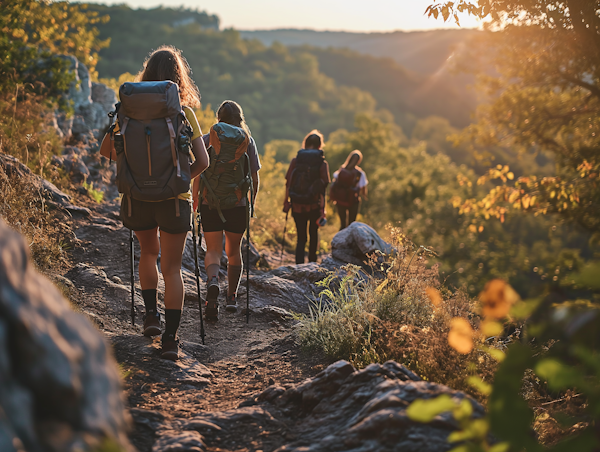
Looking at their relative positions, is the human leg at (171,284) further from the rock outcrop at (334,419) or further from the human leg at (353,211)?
the human leg at (353,211)

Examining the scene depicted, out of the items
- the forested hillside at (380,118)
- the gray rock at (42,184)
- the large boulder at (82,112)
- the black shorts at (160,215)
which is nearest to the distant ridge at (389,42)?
the forested hillside at (380,118)

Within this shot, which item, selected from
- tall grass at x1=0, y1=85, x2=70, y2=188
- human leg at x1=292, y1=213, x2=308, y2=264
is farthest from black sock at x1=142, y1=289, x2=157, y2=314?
human leg at x1=292, y1=213, x2=308, y2=264

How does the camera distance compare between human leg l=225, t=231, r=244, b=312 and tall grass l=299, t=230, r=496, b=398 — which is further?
human leg l=225, t=231, r=244, b=312

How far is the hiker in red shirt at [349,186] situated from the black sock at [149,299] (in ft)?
18.8

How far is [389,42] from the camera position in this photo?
166250mm

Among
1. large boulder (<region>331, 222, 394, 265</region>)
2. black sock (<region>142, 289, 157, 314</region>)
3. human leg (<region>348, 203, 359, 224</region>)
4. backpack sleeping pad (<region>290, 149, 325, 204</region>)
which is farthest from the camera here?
human leg (<region>348, 203, 359, 224</region>)

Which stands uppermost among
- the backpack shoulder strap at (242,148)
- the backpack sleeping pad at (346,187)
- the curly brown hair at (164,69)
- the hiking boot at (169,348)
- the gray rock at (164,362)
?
the curly brown hair at (164,69)

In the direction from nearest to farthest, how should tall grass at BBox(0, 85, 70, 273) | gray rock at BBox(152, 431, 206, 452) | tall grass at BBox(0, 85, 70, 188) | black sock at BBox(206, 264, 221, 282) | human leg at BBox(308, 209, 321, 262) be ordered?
gray rock at BBox(152, 431, 206, 452)
tall grass at BBox(0, 85, 70, 273)
black sock at BBox(206, 264, 221, 282)
tall grass at BBox(0, 85, 70, 188)
human leg at BBox(308, 209, 321, 262)

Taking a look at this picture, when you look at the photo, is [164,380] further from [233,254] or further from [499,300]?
[499,300]

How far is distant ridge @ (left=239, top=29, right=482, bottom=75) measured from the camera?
487 feet

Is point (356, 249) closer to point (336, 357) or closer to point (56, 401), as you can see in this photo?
point (336, 357)

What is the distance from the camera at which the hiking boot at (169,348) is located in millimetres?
3242

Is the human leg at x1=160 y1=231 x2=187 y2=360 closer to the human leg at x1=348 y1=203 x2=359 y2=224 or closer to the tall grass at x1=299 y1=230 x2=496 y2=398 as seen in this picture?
the tall grass at x1=299 y1=230 x2=496 y2=398

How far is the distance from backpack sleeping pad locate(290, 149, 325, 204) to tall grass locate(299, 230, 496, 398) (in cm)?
223
